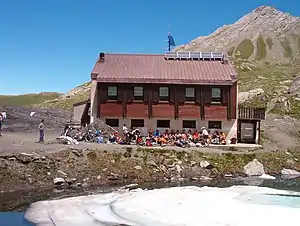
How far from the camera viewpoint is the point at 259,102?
95.5 metres

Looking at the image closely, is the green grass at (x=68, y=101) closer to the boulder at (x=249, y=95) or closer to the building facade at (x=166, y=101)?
the boulder at (x=249, y=95)

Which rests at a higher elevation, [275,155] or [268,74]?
[268,74]

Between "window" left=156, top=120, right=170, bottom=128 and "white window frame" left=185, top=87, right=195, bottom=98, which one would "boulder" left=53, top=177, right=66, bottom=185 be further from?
"white window frame" left=185, top=87, right=195, bottom=98

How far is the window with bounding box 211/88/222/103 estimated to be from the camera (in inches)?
2154

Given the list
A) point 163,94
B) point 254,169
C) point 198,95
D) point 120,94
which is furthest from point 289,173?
point 120,94

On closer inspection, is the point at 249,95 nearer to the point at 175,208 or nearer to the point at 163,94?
the point at 163,94

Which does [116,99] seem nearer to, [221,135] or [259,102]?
[221,135]

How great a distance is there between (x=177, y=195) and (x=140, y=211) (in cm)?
524

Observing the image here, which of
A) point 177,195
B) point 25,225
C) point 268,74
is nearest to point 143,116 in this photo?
point 177,195

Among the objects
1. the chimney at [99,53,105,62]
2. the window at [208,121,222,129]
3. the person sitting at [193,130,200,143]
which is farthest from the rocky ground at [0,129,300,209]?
the chimney at [99,53,105,62]

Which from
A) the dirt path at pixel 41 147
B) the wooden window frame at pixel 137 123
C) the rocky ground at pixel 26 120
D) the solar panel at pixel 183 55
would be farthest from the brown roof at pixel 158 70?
the rocky ground at pixel 26 120

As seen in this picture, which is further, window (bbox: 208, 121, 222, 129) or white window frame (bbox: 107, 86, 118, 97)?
window (bbox: 208, 121, 222, 129)

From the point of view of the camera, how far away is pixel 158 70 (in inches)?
2242

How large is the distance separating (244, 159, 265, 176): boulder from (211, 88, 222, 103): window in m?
11.1
